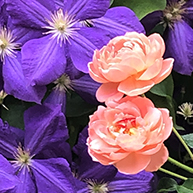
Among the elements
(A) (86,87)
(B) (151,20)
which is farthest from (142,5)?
(A) (86,87)

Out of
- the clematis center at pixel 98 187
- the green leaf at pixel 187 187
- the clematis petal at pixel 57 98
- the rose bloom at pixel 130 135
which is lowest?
the clematis center at pixel 98 187

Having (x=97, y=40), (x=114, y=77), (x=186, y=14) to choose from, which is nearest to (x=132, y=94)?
(x=114, y=77)

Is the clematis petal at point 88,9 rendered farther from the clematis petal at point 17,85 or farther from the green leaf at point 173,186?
the green leaf at point 173,186

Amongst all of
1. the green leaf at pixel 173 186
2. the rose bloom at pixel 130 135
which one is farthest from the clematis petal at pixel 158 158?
the green leaf at pixel 173 186

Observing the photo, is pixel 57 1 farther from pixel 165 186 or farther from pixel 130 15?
pixel 165 186

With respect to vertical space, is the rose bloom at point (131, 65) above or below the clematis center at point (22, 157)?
above
